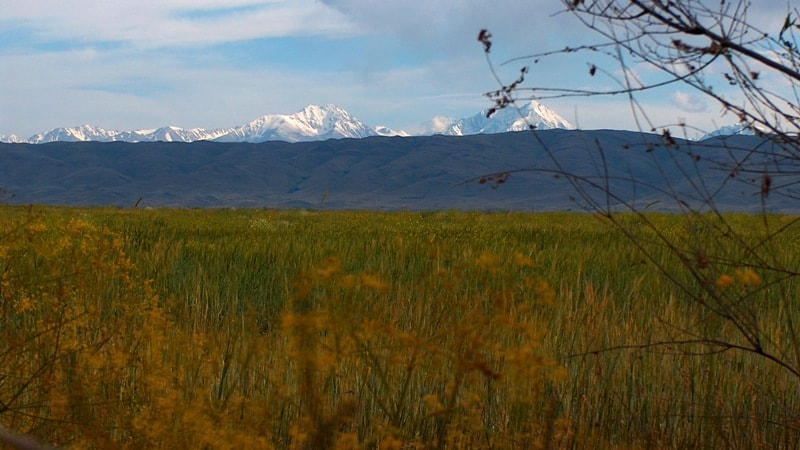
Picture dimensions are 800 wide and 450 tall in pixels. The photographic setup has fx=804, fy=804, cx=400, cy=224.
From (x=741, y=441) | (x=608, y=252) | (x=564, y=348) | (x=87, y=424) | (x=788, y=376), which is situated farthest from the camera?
(x=608, y=252)

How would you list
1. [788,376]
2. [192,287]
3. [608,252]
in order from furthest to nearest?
1. [608,252]
2. [192,287]
3. [788,376]

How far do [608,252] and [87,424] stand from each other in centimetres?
734

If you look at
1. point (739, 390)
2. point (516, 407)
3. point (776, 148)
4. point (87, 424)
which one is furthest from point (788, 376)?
point (87, 424)

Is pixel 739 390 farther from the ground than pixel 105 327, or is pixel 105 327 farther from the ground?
pixel 105 327

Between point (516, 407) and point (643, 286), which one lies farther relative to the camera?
point (643, 286)

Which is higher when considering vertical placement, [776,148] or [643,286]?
[776,148]

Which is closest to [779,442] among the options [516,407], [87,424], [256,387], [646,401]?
[646,401]

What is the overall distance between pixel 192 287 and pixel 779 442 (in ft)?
13.5

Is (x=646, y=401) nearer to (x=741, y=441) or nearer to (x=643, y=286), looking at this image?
(x=741, y=441)

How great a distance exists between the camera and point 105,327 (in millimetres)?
3865

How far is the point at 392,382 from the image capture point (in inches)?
133

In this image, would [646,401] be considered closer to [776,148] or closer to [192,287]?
[776,148]

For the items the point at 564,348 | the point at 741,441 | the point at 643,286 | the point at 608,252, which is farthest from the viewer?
the point at 608,252

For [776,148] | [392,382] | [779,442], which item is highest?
[776,148]
